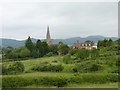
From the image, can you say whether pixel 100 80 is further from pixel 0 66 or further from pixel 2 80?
pixel 0 66

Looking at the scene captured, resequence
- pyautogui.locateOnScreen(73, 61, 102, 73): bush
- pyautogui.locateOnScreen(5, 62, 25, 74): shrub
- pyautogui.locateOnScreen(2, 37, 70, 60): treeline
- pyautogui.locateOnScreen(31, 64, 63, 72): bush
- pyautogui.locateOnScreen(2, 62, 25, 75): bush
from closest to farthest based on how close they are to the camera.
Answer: pyautogui.locateOnScreen(2, 62, 25, 75): bush
pyautogui.locateOnScreen(5, 62, 25, 74): shrub
pyautogui.locateOnScreen(73, 61, 102, 73): bush
pyautogui.locateOnScreen(31, 64, 63, 72): bush
pyautogui.locateOnScreen(2, 37, 70, 60): treeline

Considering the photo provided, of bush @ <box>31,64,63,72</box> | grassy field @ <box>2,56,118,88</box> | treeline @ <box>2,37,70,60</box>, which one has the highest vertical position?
treeline @ <box>2,37,70,60</box>

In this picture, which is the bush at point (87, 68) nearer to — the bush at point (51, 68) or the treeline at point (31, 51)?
the bush at point (51, 68)

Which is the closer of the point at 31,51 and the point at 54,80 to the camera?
the point at 54,80

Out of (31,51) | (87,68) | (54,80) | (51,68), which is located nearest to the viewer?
(54,80)

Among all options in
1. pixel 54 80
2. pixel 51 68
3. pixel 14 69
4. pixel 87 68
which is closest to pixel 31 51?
pixel 51 68

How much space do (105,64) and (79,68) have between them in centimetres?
193

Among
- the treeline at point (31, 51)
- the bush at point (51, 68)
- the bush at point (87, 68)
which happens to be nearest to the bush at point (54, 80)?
the bush at point (87, 68)

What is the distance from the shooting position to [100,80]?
6117mm

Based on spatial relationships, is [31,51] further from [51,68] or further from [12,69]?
[12,69]

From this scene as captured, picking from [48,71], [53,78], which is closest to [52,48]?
[48,71]

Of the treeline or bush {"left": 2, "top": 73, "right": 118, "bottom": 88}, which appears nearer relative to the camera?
bush {"left": 2, "top": 73, "right": 118, "bottom": 88}

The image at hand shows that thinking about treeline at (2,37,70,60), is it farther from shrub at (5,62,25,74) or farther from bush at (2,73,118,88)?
bush at (2,73,118,88)

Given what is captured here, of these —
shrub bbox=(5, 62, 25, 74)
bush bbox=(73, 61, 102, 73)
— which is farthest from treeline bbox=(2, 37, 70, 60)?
bush bbox=(73, 61, 102, 73)
